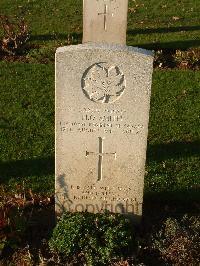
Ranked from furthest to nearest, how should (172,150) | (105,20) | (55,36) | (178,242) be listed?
(55,36) < (105,20) < (172,150) < (178,242)

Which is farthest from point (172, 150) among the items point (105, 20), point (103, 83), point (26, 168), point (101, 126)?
point (105, 20)

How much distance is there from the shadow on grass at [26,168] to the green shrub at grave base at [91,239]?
1.59 metres

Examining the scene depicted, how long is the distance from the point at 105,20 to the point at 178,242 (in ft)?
17.6

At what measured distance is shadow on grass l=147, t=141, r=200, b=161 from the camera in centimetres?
718

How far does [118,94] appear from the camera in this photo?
5.01 m

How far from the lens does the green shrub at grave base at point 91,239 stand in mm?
5164

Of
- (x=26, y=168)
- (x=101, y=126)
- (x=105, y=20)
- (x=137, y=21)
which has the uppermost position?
(x=105, y=20)

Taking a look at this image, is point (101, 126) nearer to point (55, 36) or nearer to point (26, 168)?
point (26, 168)

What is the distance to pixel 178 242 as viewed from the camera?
5.30 meters

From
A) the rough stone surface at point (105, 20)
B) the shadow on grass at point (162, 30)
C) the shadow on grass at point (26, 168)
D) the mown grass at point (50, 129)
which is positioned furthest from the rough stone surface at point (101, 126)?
the shadow on grass at point (162, 30)

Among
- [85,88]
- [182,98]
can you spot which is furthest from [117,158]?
[182,98]

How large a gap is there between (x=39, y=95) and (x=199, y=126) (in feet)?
9.02

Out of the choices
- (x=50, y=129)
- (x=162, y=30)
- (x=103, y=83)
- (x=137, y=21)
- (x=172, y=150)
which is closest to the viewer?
(x=103, y=83)

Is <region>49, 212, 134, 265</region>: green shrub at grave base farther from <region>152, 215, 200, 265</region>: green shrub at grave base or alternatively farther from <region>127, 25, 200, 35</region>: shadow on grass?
<region>127, 25, 200, 35</region>: shadow on grass
